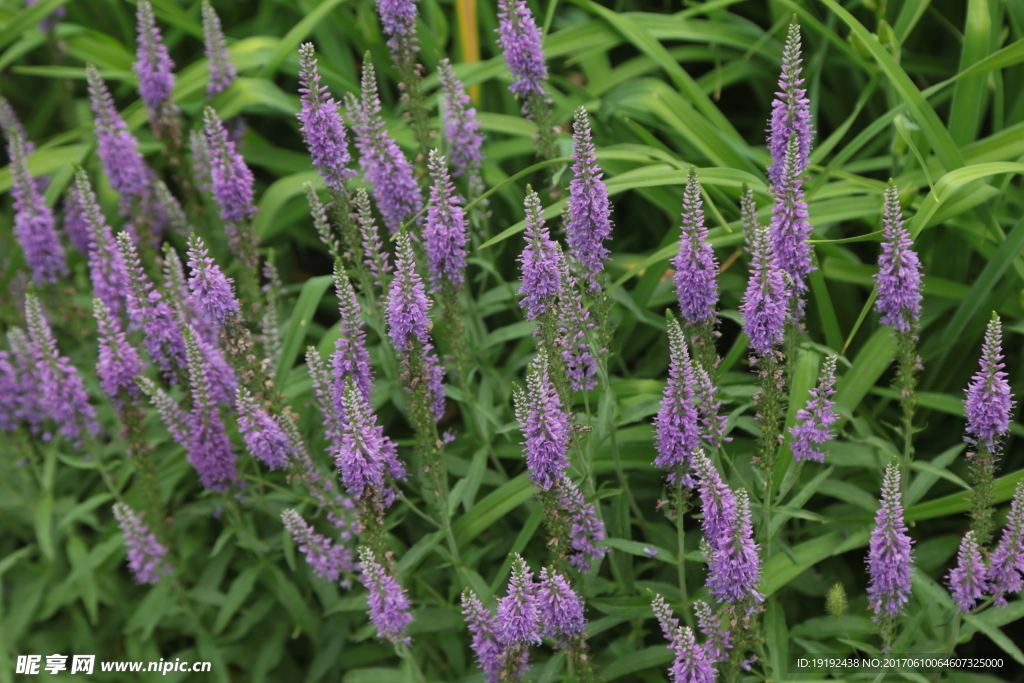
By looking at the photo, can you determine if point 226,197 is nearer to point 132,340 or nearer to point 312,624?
point 132,340

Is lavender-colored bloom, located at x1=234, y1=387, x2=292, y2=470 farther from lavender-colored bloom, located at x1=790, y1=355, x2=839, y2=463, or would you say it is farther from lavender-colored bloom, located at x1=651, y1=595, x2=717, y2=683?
lavender-colored bloom, located at x1=790, y1=355, x2=839, y2=463

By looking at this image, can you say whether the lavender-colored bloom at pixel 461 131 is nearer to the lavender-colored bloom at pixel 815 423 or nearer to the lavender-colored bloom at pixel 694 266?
the lavender-colored bloom at pixel 694 266

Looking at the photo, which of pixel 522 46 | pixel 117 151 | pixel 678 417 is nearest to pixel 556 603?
pixel 678 417

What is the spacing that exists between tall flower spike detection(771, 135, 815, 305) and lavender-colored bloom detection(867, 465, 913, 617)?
35.5 inches

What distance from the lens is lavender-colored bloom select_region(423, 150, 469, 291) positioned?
150 inches

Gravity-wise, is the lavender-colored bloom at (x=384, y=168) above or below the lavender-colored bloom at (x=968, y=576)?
above

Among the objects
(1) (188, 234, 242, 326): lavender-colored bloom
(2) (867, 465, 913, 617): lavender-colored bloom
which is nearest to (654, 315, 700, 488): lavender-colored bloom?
(2) (867, 465, 913, 617): lavender-colored bloom

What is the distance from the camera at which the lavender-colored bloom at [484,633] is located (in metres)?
3.56

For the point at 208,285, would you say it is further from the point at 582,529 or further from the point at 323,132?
the point at 582,529

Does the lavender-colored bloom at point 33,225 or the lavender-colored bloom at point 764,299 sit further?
the lavender-colored bloom at point 33,225

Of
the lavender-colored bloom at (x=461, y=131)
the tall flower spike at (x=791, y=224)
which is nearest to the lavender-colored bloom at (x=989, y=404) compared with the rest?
the tall flower spike at (x=791, y=224)

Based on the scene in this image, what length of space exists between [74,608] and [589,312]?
3886 mm

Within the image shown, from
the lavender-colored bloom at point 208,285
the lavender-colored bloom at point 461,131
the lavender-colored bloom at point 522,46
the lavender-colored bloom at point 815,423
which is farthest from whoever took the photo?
the lavender-colored bloom at point 461,131

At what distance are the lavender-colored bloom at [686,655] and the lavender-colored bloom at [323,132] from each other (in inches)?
92.7
